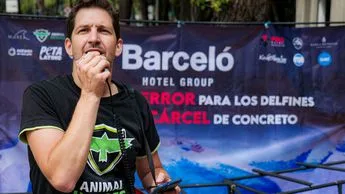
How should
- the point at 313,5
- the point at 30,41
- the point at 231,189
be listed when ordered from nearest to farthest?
the point at 231,189, the point at 30,41, the point at 313,5

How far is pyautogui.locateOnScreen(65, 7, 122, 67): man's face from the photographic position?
1.58 metres

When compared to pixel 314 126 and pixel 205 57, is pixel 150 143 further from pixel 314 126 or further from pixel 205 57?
pixel 314 126

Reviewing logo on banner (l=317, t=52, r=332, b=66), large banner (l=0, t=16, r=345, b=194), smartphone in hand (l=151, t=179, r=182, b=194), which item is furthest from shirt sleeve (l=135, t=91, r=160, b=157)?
logo on banner (l=317, t=52, r=332, b=66)

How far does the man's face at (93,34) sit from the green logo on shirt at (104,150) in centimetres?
24

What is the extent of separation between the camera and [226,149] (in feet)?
16.5

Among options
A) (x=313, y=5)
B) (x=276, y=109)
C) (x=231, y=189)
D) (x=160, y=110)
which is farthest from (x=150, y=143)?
(x=313, y=5)

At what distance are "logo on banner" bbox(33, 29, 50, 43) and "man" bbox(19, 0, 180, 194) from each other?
120 inches

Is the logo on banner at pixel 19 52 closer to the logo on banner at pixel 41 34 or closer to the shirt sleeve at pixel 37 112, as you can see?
the logo on banner at pixel 41 34

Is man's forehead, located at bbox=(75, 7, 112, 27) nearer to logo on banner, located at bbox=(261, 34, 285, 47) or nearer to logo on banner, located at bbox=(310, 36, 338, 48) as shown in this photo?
logo on banner, located at bbox=(261, 34, 285, 47)

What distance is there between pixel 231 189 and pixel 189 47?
6.51ft

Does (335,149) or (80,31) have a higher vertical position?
(80,31)

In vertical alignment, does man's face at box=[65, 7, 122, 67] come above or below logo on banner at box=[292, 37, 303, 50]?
above

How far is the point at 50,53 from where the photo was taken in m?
4.66

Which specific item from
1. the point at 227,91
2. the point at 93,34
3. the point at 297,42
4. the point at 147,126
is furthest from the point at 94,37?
the point at 297,42
